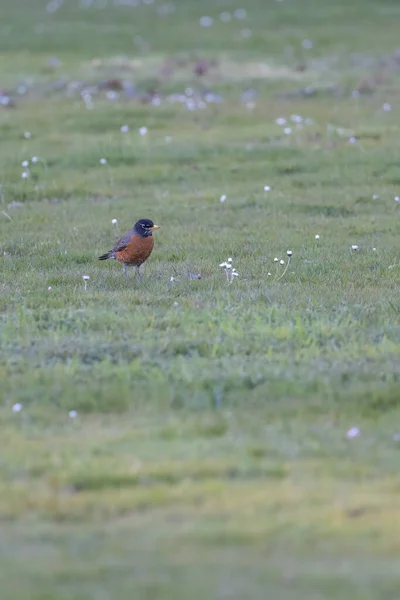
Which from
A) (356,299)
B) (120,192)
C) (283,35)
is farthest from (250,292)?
(283,35)

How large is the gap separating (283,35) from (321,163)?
41.8ft

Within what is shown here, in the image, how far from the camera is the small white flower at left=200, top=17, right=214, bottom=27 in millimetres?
31117

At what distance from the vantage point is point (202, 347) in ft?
29.7

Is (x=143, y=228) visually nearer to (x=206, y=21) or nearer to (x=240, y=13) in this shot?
(x=206, y=21)

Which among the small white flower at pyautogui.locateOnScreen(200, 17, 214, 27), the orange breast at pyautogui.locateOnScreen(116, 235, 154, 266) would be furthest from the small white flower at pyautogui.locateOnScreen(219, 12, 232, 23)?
the orange breast at pyautogui.locateOnScreen(116, 235, 154, 266)

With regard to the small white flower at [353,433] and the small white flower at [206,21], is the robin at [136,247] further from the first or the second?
the small white flower at [206,21]

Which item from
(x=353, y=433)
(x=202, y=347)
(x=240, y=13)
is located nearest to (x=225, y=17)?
(x=240, y=13)

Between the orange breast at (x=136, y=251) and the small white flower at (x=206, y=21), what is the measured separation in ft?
67.0

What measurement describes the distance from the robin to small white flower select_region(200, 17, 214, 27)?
20.2 meters

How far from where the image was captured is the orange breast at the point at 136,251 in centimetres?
1166

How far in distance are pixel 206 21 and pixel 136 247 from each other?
21147 millimetres

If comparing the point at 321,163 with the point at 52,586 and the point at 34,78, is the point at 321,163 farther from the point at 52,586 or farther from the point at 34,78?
the point at 52,586

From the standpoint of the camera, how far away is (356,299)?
10.6 meters

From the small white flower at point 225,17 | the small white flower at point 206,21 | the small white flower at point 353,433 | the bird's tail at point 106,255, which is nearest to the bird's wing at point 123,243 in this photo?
the bird's tail at point 106,255
